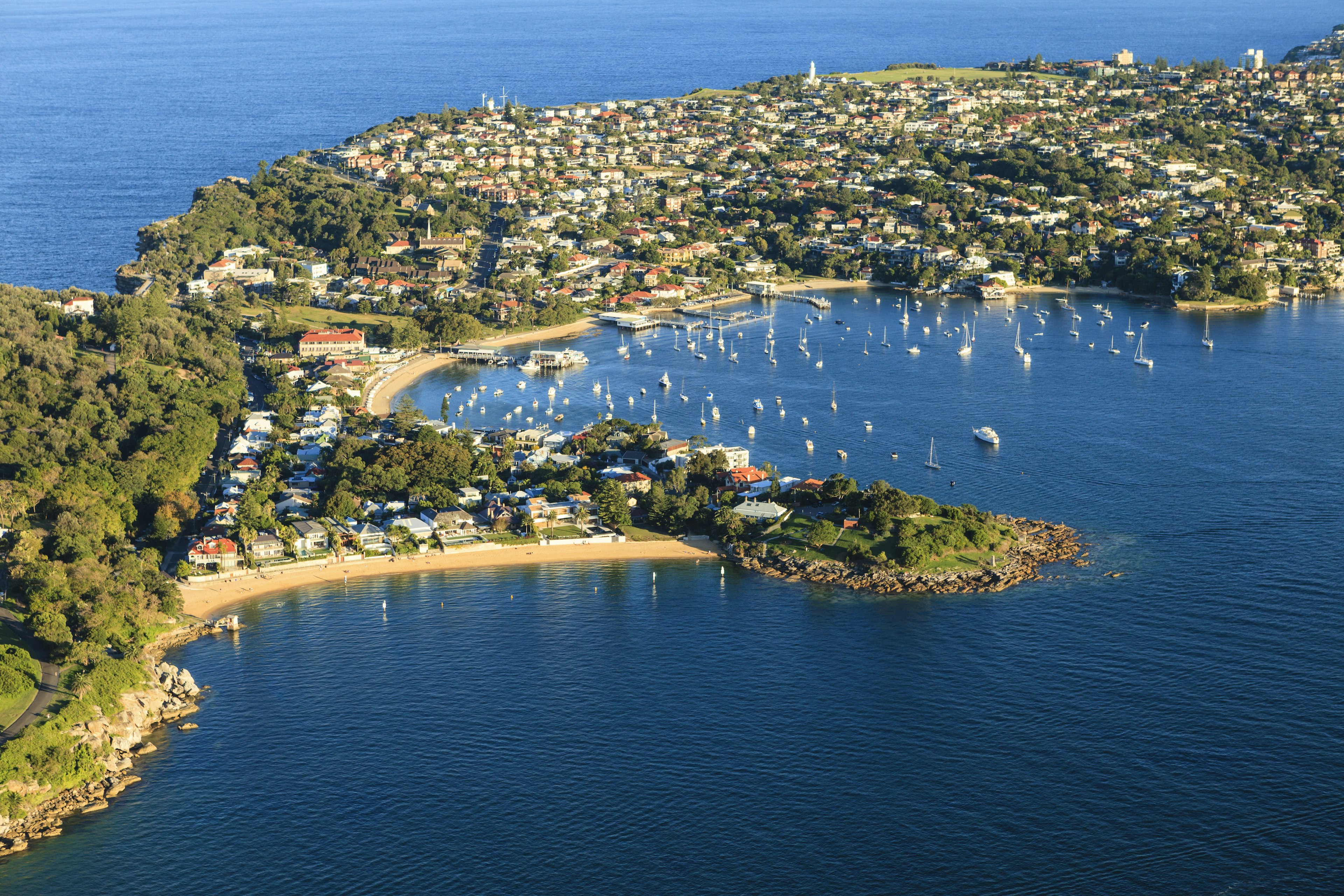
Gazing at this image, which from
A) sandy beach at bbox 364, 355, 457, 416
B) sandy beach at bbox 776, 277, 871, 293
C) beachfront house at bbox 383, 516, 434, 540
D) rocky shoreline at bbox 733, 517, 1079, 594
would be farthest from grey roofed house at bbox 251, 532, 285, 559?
sandy beach at bbox 776, 277, 871, 293

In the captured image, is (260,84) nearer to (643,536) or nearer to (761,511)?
(643,536)

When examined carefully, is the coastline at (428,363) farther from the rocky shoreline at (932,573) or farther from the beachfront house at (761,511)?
the rocky shoreline at (932,573)

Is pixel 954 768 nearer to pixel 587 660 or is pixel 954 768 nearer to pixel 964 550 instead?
pixel 587 660

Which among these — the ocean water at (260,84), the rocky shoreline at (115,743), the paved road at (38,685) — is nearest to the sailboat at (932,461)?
the rocky shoreline at (115,743)

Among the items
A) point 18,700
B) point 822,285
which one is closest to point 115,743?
point 18,700

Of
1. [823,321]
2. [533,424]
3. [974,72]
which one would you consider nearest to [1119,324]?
[823,321]

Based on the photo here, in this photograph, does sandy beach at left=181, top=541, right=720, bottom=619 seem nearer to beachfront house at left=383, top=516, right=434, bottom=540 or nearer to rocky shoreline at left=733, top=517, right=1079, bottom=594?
beachfront house at left=383, top=516, right=434, bottom=540

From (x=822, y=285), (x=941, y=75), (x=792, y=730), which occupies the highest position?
(x=941, y=75)
